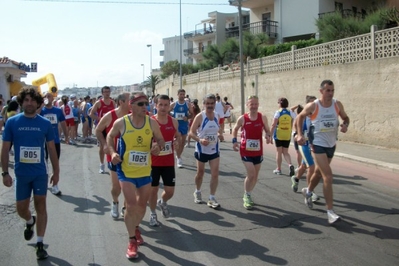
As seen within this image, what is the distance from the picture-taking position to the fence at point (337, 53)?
47.7 ft

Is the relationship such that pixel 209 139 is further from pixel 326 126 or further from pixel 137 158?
pixel 137 158

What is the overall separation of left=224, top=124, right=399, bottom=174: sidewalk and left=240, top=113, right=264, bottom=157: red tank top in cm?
522

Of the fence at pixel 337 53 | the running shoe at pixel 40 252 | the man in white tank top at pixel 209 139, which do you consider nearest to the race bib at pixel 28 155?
the running shoe at pixel 40 252

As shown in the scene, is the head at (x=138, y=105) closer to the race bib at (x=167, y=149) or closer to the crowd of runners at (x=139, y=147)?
the crowd of runners at (x=139, y=147)

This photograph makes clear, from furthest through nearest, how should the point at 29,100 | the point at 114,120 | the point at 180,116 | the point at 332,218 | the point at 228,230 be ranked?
the point at 180,116 → the point at 114,120 → the point at 332,218 → the point at 228,230 → the point at 29,100

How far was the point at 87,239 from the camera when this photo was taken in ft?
18.6

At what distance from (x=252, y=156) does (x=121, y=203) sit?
2491 millimetres

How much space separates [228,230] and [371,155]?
8.47 m

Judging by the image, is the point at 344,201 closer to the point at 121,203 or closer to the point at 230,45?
the point at 121,203

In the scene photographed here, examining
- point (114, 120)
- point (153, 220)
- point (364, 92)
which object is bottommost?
point (153, 220)

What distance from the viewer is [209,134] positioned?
7.37m

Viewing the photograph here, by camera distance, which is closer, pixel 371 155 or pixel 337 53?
pixel 371 155

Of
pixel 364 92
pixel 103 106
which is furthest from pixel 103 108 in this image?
pixel 364 92

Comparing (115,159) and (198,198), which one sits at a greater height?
(115,159)
